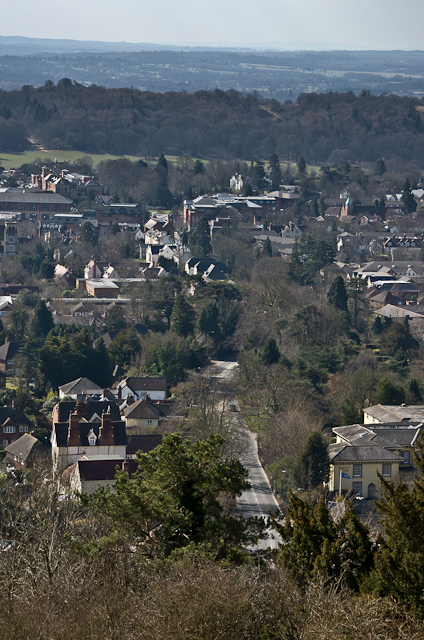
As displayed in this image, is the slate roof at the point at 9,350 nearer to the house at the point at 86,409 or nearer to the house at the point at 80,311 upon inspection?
the house at the point at 80,311

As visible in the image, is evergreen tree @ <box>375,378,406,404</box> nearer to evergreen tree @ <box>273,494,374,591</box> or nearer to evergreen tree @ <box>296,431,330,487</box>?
evergreen tree @ <box>296,431,330,487</box>

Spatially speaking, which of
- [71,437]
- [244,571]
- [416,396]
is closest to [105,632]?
[244,571]

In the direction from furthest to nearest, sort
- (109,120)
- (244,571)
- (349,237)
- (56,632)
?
(109,120), (349,237), (244,571), (56,632)

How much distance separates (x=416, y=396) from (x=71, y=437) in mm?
12219

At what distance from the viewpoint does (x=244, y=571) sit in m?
12.1

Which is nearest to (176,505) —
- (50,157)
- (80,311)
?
(80,311)

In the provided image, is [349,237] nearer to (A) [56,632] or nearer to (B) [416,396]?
(B) [416,396]

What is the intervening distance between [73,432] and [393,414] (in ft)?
32.0

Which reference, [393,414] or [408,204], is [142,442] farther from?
[408,204]

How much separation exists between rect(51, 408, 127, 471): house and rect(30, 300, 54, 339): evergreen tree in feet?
46.9

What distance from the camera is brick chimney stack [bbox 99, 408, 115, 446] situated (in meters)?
28.9

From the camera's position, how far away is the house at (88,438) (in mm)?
28562

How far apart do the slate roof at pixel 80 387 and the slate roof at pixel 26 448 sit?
511 cm

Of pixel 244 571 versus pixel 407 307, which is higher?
pixel 244 571
